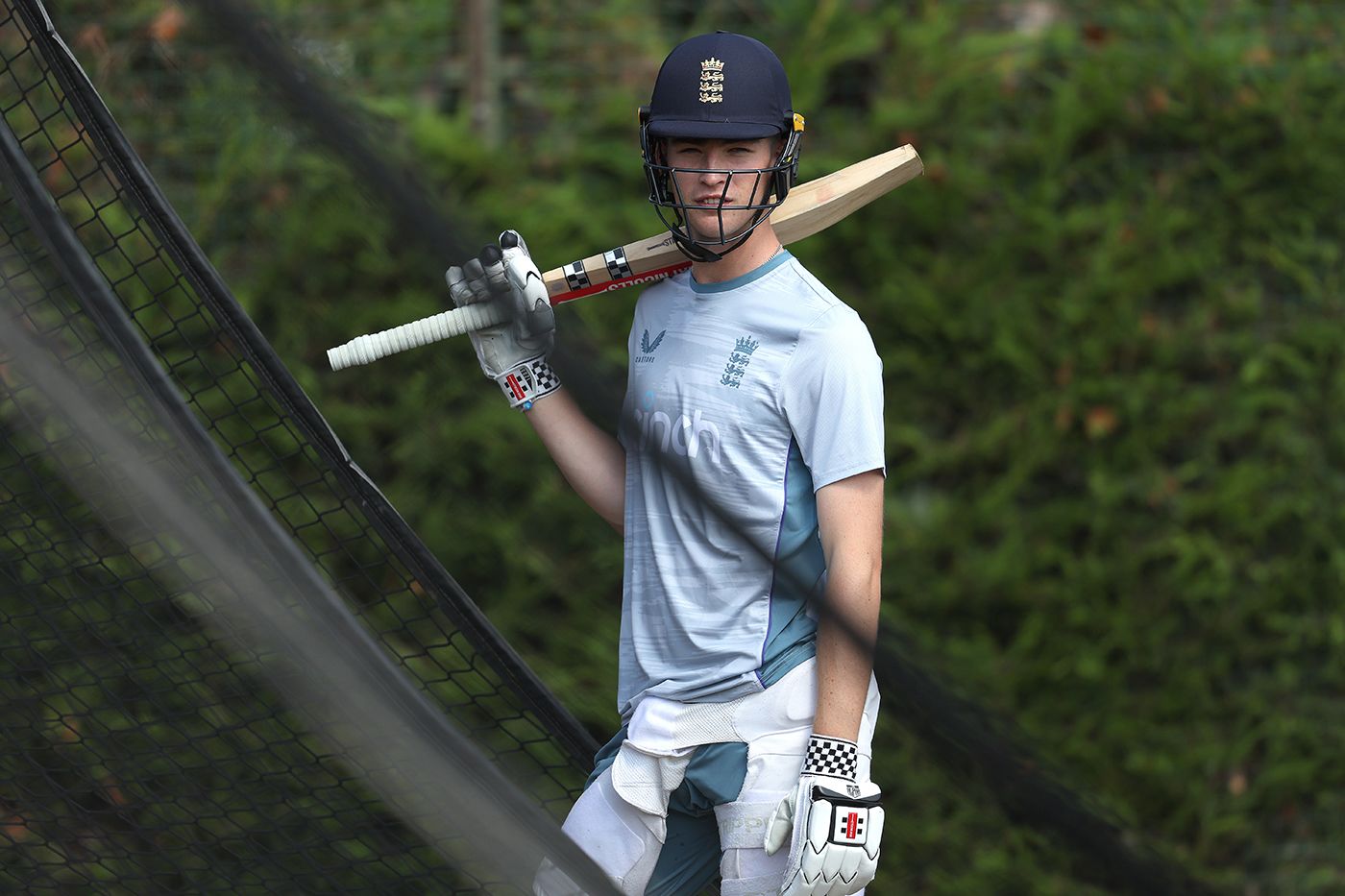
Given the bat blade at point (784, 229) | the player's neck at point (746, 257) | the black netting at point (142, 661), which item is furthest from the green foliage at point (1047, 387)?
the player's neck at point (746, 257)

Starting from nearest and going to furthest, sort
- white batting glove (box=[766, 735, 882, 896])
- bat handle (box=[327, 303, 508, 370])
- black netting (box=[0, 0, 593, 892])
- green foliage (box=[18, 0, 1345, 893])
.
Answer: white batting glove (box=[766, 735, 882, 896])
bat handle (box=[327, 303, 508, 370])
black netting (box=[0, 0, 593, 892])
green foliage (box=[18, 0, 1345, 893])

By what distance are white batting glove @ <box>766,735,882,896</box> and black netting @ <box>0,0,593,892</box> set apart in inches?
15.5

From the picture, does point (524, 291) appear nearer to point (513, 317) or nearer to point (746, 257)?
point (513, 317)

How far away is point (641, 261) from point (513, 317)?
0.27 m

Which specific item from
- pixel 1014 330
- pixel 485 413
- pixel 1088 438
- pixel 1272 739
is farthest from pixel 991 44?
pixel 1272 739

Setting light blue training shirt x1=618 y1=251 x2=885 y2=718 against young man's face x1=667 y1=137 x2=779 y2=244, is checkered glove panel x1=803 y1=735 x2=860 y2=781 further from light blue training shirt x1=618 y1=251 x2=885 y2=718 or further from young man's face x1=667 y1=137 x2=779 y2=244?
young man's face x1=667 y1=137 x2=779 y2=244

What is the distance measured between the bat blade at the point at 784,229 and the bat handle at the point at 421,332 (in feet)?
0.32

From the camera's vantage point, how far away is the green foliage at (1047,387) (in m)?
4.05

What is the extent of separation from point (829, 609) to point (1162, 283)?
2.78 m

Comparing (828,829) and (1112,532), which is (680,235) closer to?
(828,829)

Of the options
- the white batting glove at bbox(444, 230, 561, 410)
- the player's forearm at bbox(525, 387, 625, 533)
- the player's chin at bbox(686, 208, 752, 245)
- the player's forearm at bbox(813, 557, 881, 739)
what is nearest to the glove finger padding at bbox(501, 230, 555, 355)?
the white batting glove at bbox(444, 230, 561, 410)

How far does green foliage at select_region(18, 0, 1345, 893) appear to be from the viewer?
4055 mm

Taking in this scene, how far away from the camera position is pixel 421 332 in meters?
2.02

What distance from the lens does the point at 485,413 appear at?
432 cm
